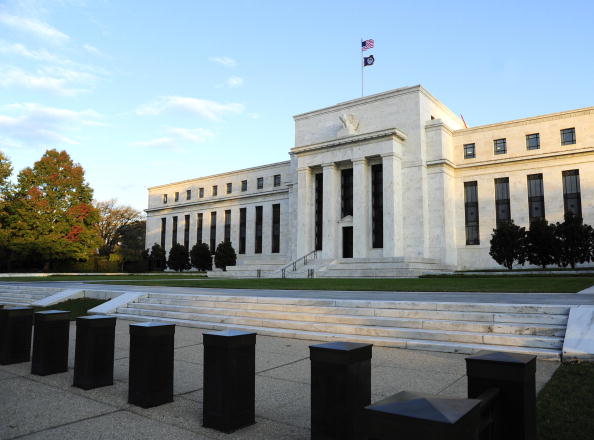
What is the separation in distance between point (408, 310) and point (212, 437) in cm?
739

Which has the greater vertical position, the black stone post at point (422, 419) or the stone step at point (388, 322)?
the black stone post at point (422, 419)

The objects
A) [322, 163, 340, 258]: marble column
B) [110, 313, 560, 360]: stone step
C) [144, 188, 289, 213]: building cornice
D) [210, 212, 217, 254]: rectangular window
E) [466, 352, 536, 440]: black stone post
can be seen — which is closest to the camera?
[466, 352, 536, 440]: black stone post

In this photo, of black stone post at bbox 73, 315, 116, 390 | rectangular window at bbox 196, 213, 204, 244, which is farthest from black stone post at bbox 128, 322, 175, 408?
rectangular window at bbox 196, 213, 204, 244

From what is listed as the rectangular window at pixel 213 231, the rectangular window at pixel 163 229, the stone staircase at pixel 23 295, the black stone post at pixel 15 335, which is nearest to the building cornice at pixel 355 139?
the rectangular window at pixel 213 231

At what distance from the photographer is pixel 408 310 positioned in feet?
36.1

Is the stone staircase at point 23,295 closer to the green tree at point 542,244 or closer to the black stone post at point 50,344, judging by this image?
the black stone post at point 50,344

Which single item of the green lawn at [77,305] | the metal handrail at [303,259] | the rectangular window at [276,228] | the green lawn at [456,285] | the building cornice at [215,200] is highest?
the building cornice at [215,200]

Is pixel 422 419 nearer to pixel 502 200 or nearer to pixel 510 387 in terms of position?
pixel 510 387

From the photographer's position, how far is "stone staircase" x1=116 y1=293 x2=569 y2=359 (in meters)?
8.75

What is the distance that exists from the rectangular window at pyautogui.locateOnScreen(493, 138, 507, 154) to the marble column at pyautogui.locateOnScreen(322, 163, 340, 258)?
A: 15414 millimetres

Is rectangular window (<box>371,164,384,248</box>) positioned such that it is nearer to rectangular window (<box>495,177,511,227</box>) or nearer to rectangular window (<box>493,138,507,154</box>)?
rectangular window (<box>495,177,511,227</box>)

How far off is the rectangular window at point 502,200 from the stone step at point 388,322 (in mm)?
34537

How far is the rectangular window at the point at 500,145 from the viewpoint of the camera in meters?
42.0

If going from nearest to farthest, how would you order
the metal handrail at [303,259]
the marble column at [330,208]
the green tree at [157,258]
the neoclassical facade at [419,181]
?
the neoclassical facade at [419,181]
the metal handrail at [303,259]
the marble column at [330,208]
the green tree at [157,258]
